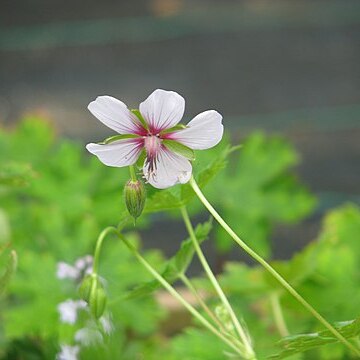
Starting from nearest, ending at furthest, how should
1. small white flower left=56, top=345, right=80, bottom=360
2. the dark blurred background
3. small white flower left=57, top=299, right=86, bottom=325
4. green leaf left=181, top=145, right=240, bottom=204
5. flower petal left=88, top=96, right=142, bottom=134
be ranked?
flower petal left=88, top=96, right=142, bottom=134
green leaf left=181, top=145, right=240, bottom=204
small white flower left=56, top=345, right=80, bottom=360
small white flower left=57, top=299, right=86, bottom=325
the dark blurred background

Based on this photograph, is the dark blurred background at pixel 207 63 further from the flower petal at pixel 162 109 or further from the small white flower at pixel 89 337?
the flower petal at pixel 162 109

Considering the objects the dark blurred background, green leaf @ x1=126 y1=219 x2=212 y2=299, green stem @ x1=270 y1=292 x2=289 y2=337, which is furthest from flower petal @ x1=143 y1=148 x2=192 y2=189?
the dark blurred background

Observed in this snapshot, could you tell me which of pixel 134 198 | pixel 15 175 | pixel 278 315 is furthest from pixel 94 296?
pixel 278 315

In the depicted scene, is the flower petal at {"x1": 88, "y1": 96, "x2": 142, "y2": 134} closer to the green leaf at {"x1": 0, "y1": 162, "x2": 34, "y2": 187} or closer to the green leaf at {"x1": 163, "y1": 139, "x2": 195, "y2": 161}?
the green leaf at {"x1": 163, "y1": 139, "x2": 195, "y2": 161}

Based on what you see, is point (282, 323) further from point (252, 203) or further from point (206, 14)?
point (206, 14)

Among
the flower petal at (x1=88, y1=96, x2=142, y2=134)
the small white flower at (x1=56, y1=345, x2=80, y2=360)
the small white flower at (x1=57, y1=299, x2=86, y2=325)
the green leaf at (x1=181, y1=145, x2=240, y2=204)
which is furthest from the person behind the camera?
the small white flower at (x1=57, y1=299, x2=86, y2=325)

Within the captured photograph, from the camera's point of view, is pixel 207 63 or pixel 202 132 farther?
pixel 207 63

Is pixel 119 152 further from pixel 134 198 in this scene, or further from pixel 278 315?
pixel 278 315
